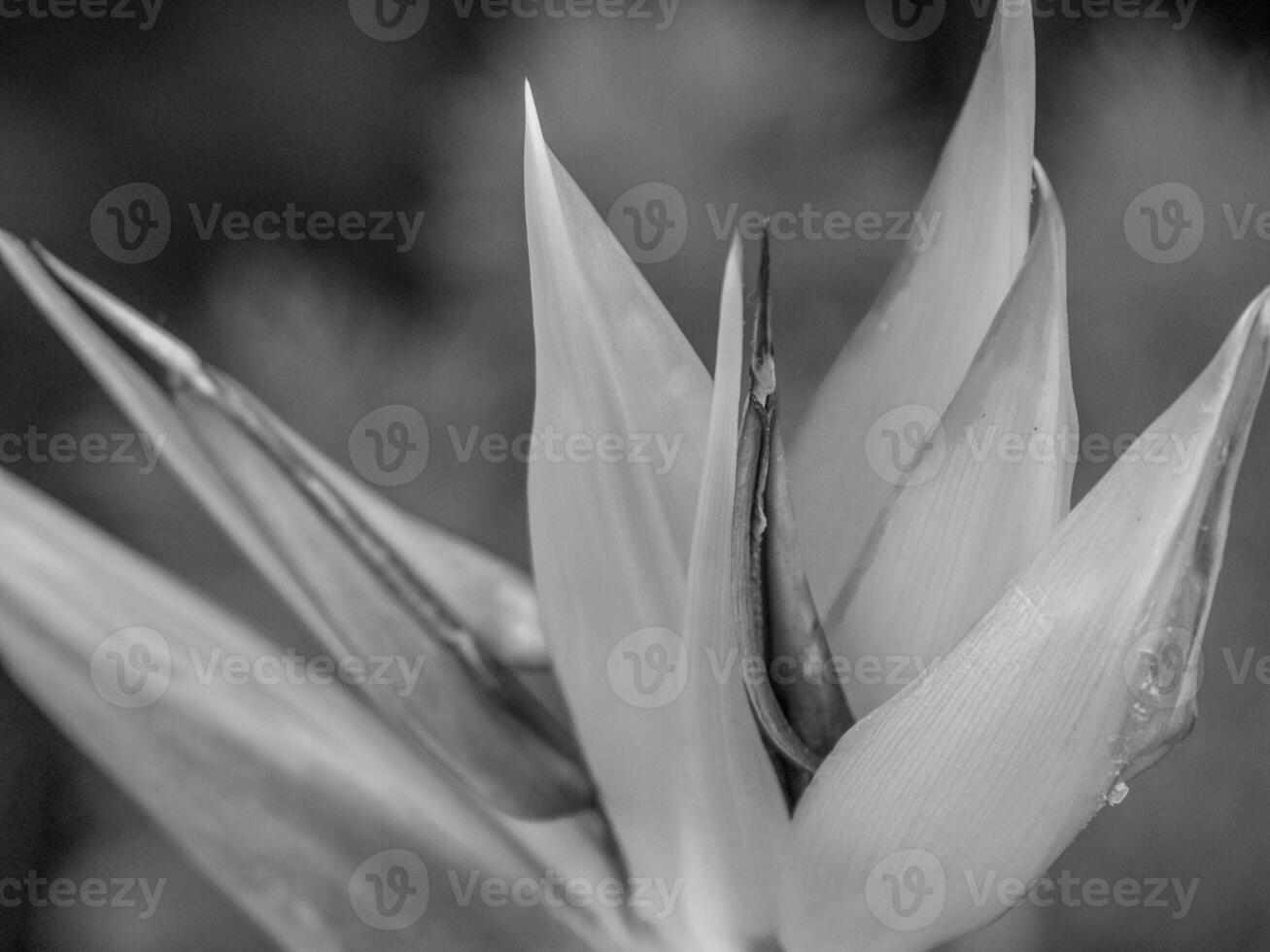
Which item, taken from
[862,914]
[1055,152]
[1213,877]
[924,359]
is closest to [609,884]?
[862,914]

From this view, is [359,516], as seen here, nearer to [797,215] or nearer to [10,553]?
[10,553]

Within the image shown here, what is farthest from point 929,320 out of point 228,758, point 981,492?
point 228,758

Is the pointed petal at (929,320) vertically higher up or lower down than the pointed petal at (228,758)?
higher up

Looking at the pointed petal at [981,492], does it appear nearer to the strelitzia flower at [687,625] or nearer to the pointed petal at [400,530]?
the strelitzia flower at [687,625]

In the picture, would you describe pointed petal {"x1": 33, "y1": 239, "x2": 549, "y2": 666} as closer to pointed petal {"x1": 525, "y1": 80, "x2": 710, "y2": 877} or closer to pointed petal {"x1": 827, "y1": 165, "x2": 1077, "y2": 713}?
pointed petal {"x1": 525, "y1": 80, "x2": 710, "y2": 877}

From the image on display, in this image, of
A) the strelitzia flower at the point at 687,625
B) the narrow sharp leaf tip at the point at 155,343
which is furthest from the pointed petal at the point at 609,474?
the narrow sharp leaf tip at the point at 155,343

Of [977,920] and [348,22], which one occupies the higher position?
[348,22]

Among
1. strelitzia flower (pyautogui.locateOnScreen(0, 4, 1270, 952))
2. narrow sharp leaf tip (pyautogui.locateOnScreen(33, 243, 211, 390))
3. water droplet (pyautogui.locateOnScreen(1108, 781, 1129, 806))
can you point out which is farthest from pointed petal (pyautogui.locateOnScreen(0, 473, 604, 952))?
water droplet (pyautogui.locateOnScreen(1108, 781, 1129, 806))

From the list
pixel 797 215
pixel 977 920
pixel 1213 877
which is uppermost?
pixel 797 215
